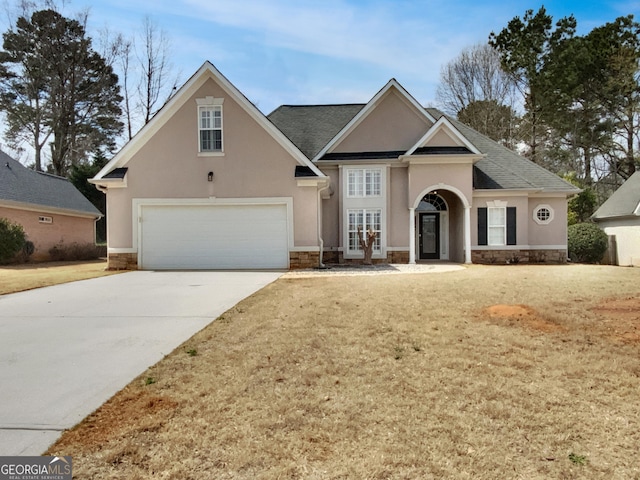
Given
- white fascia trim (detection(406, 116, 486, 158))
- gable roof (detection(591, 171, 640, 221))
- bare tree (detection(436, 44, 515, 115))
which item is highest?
bare tree (detection(436, 44, 515, 115))

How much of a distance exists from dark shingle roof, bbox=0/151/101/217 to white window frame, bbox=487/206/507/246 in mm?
21400

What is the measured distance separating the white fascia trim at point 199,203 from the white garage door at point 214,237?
130 mm

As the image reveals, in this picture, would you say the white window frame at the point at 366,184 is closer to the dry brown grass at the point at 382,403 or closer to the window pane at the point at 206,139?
the window pane at the point at 206,139

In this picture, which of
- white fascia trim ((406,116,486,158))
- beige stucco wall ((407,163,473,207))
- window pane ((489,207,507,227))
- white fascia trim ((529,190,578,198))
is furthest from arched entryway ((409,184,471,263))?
white fascia trim ((529,190,578,198))

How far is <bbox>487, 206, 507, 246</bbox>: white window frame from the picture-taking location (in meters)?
16.6

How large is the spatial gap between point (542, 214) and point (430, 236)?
15.7 feet

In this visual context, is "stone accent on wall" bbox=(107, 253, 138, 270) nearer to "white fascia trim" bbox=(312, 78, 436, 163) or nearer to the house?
the house

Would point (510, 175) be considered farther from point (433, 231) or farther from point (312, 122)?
point (312, 122)

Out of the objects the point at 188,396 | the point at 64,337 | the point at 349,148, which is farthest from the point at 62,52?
the point at 188,396

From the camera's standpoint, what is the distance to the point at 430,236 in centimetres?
1816

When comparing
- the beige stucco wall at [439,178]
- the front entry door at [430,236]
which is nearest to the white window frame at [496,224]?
the beige stucco wall at [439,178]

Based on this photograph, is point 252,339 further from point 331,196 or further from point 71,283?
point 331,196

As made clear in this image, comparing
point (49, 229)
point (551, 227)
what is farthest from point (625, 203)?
point (49, 229)

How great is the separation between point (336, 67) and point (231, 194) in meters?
6.95
